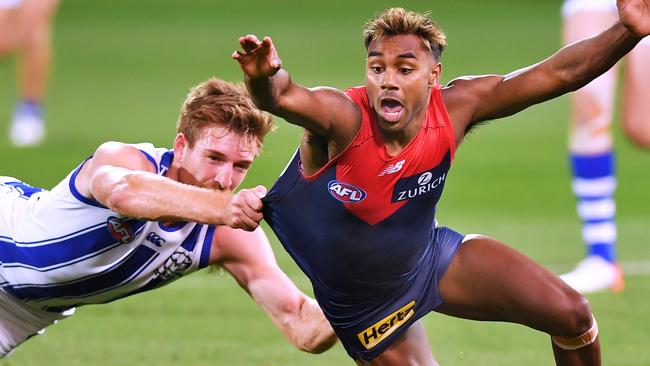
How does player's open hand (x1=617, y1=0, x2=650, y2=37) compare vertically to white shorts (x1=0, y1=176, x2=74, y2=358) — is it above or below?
above

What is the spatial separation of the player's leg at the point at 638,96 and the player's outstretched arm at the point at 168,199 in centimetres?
512

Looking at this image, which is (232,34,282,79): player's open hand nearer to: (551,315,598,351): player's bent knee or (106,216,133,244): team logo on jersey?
(106,216,133,244): team logo on jersey

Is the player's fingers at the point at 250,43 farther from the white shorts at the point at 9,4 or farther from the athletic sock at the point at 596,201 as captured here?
the white shorts at the point at 9,4

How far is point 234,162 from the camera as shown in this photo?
605cm

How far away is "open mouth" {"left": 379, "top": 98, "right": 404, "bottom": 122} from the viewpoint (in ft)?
17.5

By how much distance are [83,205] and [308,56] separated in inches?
608

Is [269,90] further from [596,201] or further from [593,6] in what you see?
[596,201]

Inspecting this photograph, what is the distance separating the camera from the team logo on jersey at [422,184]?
5539mm

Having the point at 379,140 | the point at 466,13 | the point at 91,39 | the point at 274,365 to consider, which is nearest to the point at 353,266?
the point at 379,140

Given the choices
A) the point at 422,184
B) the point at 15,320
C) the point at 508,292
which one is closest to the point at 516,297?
the point at 508,292

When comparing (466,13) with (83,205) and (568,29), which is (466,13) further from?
(83,205)

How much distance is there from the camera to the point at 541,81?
5.64 metres

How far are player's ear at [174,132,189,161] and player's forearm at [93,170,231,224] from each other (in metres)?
0.68

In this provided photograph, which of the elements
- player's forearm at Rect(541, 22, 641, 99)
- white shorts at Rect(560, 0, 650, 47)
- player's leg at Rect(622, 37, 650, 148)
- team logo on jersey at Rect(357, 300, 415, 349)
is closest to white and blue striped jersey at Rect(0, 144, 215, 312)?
team logo on jersey at Rect(357, 300, 415, 349)
